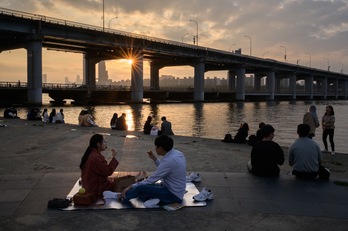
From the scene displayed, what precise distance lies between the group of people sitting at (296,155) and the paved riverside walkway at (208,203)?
27 cm

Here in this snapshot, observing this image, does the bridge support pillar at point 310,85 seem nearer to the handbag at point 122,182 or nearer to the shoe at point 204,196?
the shoe at point 204,196

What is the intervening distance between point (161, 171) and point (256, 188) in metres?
2.68

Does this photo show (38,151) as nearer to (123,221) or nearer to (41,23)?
(123,221)

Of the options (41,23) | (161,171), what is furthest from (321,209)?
(41,23)

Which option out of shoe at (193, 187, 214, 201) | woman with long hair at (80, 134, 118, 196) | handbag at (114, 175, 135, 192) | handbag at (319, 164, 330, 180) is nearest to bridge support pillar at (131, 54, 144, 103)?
handbag at (319, 164, 330, 180)

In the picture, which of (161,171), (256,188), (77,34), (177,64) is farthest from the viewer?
(177,64)

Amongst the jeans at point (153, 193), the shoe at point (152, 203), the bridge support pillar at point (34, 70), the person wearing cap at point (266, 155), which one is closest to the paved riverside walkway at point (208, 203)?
the shoe at point (152, 203)

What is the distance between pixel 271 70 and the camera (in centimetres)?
12225

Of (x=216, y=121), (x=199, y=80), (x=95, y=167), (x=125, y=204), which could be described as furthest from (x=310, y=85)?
(x=95, y=167)

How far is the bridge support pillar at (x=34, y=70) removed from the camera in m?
55.0

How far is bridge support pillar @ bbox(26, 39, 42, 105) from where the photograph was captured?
5498cm

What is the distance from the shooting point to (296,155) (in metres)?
8.35

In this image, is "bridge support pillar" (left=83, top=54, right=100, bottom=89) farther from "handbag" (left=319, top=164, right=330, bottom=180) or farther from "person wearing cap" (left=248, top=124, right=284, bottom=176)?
"handbag" (left=319, top=164, right=330, bottom=180)

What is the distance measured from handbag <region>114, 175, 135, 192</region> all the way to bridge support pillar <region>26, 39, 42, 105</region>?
52.8m
